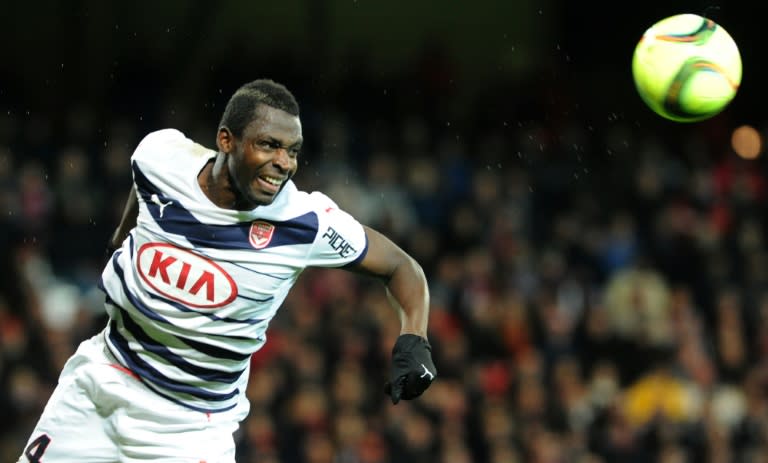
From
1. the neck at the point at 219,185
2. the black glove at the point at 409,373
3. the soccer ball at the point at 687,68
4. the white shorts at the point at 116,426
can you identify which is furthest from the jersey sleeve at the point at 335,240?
the soccer ball at the point at 687,68

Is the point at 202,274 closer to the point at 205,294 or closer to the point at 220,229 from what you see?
the point at 205,294

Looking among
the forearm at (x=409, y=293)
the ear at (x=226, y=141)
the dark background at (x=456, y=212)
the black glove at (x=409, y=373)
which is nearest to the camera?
the black glove at (x=409, y=373)

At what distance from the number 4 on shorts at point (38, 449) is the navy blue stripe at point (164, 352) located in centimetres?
53

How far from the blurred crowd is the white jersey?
5.49m

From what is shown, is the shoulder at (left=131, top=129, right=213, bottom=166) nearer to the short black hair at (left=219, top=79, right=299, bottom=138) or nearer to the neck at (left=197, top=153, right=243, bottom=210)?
the neck at (left=197, top=153, right=243, bottom=210)

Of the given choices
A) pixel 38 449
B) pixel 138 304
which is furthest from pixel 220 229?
pixel 38 449

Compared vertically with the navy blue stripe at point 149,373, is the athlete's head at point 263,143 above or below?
above

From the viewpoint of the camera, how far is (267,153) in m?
4.77

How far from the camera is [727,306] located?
13.4 meters

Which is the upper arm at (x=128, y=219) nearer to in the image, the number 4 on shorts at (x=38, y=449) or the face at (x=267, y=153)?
the face at (x=267, y=153)

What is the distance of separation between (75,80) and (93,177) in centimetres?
390

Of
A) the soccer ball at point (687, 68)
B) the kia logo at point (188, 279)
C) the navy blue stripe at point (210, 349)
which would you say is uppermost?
the soccer ball at point (687, 68)

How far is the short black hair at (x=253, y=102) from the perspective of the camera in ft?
15.9

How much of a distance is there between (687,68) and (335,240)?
244 cm
